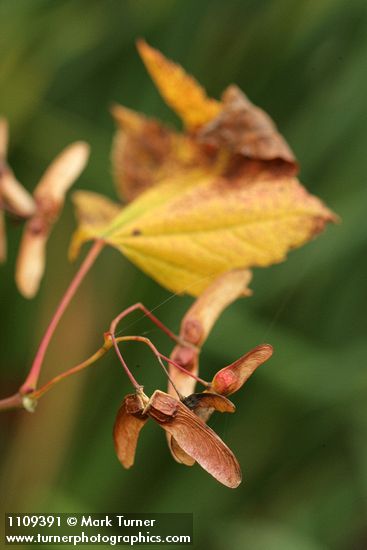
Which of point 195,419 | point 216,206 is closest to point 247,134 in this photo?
point 216,206

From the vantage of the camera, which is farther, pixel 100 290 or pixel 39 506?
pixel 100 290

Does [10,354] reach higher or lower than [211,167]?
lower

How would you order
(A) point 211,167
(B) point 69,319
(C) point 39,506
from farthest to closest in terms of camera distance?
(B) point 69,319, (C) point 39,506, (A) point 211,167

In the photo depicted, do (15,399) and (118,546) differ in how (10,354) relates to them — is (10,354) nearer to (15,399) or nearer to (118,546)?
(118,546)

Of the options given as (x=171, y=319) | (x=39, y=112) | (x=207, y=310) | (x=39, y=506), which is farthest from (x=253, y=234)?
(x=39, y=112)

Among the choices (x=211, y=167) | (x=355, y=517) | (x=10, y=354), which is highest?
(x=211, y=167)

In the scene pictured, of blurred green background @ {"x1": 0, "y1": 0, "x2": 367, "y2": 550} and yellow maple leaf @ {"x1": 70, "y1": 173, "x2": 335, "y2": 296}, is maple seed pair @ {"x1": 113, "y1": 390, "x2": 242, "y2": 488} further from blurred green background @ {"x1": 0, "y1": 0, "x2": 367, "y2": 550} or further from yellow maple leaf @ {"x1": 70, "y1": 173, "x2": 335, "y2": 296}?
blurred green background @ {"x1": 0, "y1": 0, "x2": 367, "y2": 550}

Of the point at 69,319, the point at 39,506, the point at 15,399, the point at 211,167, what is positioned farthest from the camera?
the point at 69,319
